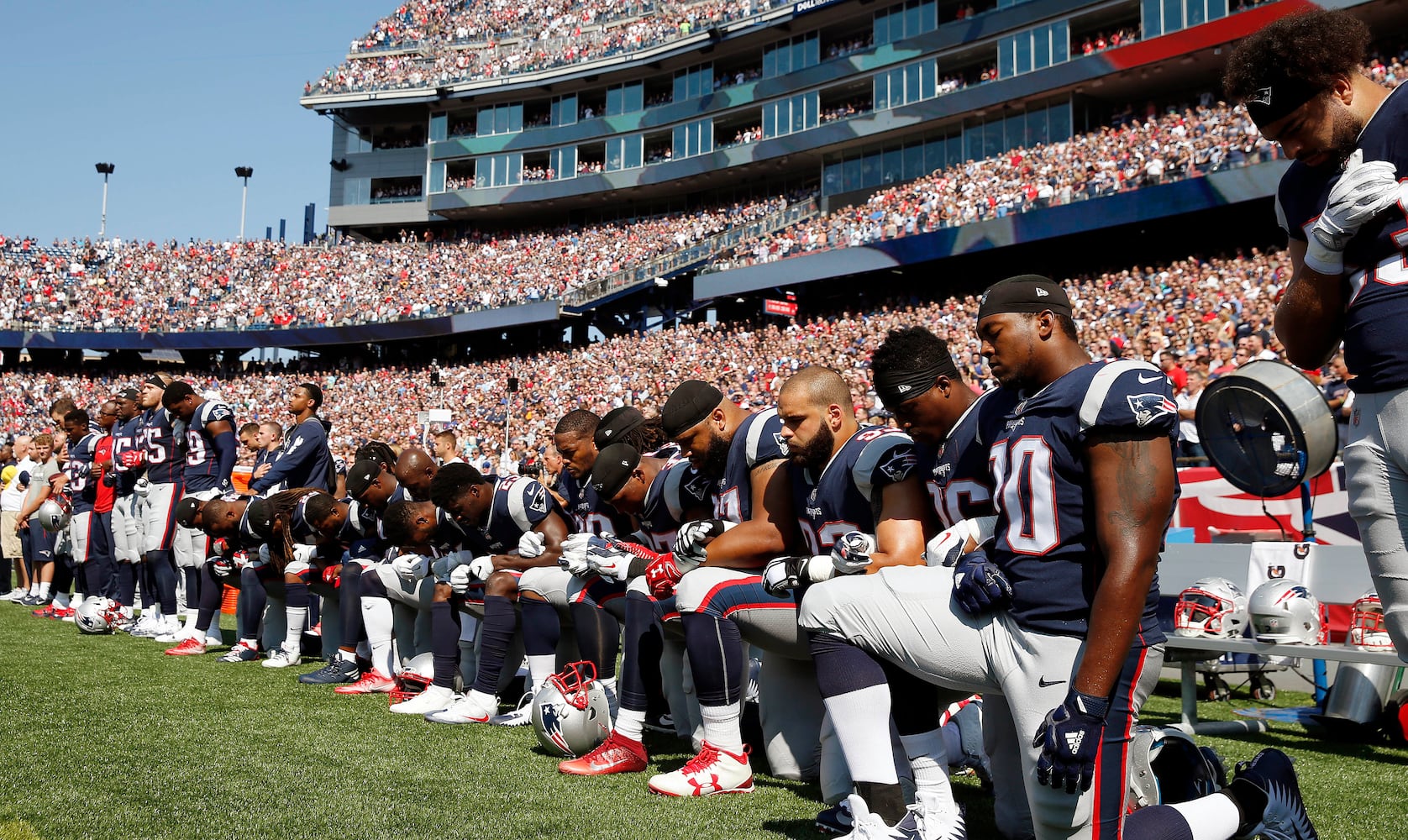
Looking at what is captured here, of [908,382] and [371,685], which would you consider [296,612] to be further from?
[908,382]

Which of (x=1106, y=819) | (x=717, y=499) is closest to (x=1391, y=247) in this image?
(x=1106, y=819)

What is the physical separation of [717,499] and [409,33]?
5003cm

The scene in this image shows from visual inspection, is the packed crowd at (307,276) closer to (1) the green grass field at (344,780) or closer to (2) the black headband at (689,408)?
(1) the green grass field at (344,780)

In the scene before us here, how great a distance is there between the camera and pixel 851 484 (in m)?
4.19

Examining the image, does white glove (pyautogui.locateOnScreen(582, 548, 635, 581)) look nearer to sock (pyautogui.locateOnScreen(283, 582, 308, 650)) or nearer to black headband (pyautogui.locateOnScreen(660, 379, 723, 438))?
black headband (pyautogui.locateOnScreen(660, 379, 723, 438))

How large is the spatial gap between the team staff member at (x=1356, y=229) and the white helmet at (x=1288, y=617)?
3185mm

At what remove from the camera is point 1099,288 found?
21859 mm

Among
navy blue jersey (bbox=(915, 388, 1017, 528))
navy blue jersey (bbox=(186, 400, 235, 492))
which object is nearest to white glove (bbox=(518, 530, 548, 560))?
navy blue jersey (bbox=(915, 388, 1017, 528))

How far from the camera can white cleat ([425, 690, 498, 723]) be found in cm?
609

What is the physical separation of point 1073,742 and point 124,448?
1009 cm

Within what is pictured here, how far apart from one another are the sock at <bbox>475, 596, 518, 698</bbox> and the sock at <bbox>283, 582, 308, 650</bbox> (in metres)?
2.84

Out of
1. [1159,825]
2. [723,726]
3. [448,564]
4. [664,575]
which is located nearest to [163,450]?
[448,564]

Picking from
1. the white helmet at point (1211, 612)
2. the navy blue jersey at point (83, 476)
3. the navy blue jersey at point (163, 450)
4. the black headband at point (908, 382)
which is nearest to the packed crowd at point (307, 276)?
the navy blue jersey at point (83, 476)

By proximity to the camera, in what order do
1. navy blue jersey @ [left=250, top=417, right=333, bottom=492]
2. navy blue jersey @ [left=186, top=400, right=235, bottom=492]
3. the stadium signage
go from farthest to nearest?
the stadium signage → navy blue jersey @ [left=186, top=400, right=235, bottom=492] → navy blue jersey @ [left=250, top=417, right=333, bottom=492]
